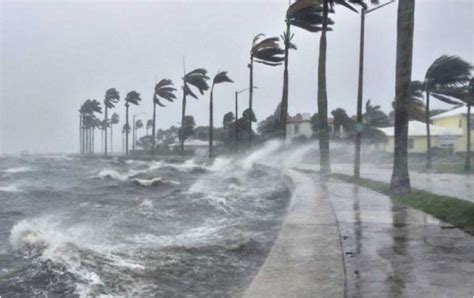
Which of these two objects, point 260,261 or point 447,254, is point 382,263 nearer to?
point 447,254

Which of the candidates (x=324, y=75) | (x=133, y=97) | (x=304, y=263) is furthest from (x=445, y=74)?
(x=133, y=97)

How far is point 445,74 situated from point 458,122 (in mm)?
30071

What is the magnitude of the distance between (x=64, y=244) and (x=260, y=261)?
8.81ft

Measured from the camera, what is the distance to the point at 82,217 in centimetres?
1330

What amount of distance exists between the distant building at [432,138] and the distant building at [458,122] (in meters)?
0.32

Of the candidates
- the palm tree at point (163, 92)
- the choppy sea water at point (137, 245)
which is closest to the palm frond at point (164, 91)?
the palm tree at point (163, 92)

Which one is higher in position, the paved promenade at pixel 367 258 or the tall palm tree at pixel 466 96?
the tall palm tree at pixel 466 96

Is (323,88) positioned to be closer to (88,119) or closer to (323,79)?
(323,79)

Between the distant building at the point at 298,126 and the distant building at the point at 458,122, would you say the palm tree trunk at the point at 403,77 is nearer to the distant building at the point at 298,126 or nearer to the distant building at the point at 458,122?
the distant building at the point at 458,122

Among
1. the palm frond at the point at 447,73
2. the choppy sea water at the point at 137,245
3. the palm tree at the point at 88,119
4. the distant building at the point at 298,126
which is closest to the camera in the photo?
the choppy sea water at the point at 137,245

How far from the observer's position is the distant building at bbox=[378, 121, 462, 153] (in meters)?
53.3

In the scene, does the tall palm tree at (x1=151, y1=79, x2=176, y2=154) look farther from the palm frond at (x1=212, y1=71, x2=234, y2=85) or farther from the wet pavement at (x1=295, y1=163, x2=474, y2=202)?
the wet pavement at (x1=295, y1=163, x2=474, y2=202)

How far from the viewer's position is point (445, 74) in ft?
96.3

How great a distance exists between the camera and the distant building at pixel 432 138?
2098 inches
